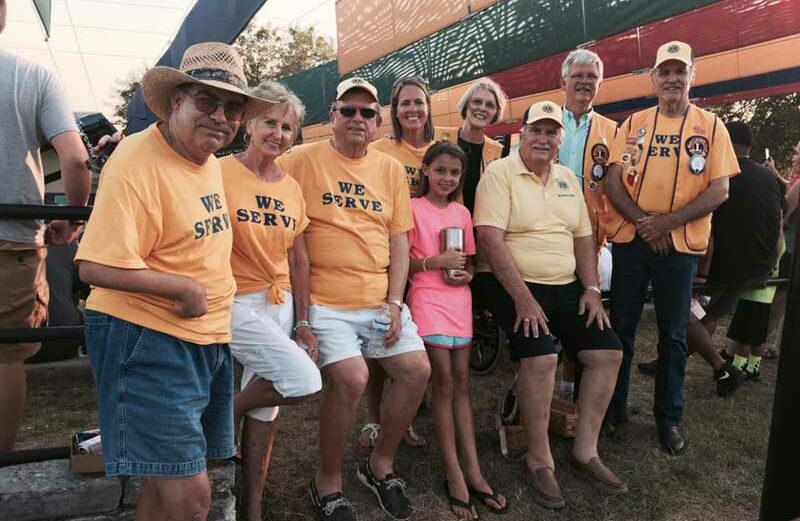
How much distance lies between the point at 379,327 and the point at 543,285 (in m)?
0.99

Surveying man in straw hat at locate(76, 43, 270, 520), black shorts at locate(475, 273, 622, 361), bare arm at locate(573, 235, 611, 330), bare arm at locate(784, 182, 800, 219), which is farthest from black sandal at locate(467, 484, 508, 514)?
bare arm at locate(784, 182, 800, 219)

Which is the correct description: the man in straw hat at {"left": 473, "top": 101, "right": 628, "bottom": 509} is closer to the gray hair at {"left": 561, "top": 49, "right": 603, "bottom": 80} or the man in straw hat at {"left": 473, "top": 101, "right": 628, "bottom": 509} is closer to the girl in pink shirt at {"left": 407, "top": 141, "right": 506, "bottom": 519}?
the girl in pink shirt at {"left": 407, "top": 141, "right": 506, "bottom": 519}

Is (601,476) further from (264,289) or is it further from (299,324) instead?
(264,289)

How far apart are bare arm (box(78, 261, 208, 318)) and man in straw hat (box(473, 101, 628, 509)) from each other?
173 cm

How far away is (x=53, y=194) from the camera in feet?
15.4

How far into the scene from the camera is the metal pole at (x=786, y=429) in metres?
1.15

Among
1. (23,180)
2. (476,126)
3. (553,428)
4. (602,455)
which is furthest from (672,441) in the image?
(23,180)

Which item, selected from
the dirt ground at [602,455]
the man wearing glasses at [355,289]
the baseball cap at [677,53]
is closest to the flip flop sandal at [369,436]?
the dirt ground at [602,455]

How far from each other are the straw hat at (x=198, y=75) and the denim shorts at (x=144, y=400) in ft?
2.40

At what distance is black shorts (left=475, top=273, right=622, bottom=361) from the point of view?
3.04 metres

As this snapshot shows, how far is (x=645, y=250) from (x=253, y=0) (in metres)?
3.06

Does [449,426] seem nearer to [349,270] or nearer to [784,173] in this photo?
[349,270]

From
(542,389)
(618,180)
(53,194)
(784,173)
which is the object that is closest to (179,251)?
(542,389)

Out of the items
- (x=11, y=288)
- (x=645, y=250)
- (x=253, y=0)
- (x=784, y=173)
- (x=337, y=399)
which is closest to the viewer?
(x=11, y=288)
